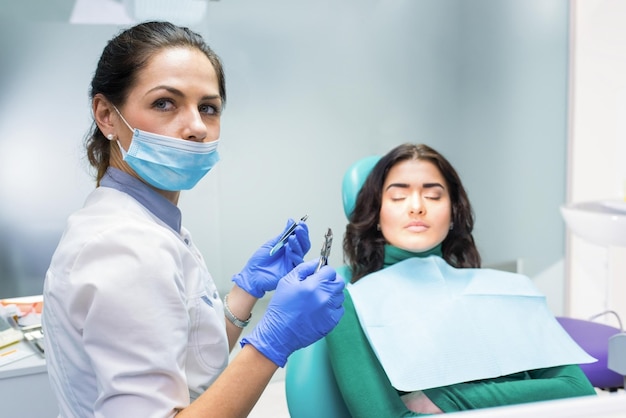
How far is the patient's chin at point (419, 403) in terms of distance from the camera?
126 centimetres

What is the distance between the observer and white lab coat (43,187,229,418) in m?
0.76

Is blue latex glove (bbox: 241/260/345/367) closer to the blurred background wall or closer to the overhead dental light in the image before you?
the blurred background wall

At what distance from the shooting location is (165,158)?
0.97 metres

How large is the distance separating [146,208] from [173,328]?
11.1 inches

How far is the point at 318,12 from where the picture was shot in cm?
257

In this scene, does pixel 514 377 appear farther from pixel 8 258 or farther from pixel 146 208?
pixel 8 258

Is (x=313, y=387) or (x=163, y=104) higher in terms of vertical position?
(x=163, y=104)

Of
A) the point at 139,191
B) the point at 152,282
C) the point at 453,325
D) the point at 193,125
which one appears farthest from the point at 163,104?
the point at 453,325

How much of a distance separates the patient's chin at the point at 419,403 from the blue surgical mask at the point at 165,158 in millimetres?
Answer: 722

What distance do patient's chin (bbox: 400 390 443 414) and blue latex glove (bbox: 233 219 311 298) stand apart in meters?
0.41

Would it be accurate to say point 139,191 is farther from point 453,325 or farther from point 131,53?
point 453,325

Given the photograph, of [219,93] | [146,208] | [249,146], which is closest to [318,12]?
[249,146]

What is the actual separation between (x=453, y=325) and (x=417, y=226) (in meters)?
0.29

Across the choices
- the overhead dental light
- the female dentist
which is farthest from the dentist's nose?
the overhead dental light
